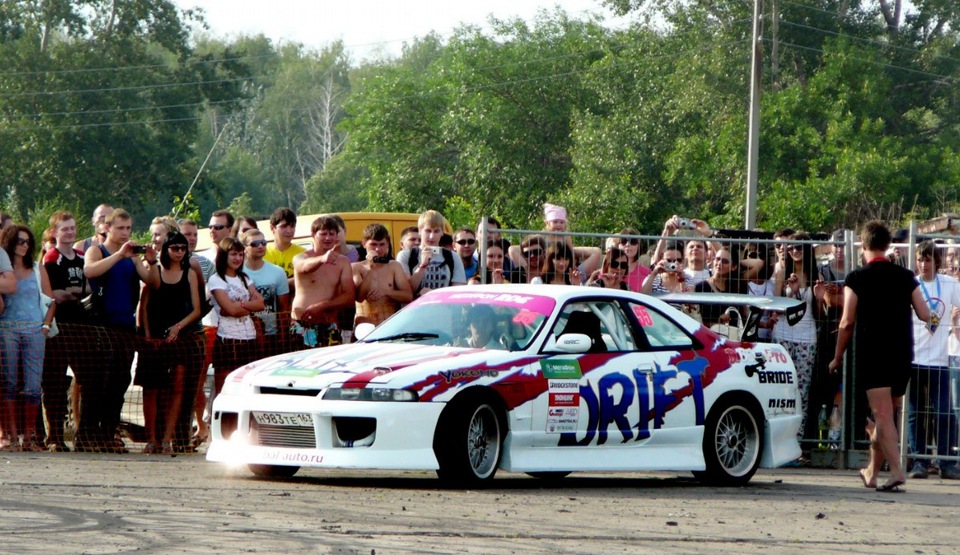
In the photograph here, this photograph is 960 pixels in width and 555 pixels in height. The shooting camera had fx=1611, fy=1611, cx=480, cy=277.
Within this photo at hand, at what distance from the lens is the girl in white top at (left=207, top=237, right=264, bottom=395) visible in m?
14.0

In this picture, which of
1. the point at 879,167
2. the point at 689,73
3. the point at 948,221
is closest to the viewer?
the point at 948,221

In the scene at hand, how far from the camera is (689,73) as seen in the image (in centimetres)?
5675

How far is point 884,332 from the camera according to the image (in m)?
12.2

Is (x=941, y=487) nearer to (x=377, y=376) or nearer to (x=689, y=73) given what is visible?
(x=377, y=376)

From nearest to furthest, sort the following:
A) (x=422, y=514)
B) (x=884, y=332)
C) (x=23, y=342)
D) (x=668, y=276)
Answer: (x=422, y=514)
(x=884, y=332)
(x=23, y=342)
(x=668, y=276)

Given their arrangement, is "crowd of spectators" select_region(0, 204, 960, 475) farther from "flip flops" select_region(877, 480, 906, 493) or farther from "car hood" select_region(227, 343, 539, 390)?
"car hood" select_region(227, 343, 539, 390)

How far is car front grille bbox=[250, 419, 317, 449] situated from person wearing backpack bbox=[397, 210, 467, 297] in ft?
11.8

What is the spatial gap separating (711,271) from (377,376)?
554 centimetres

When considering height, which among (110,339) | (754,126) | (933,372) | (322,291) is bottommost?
(933,372)

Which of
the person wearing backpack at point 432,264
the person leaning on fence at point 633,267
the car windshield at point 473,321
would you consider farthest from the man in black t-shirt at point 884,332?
the person wearing backpack at point 432,264

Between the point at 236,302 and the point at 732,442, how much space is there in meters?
4.47

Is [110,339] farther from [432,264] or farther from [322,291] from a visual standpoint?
[432,264]

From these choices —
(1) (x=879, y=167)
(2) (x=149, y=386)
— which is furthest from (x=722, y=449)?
(1) (x=879, y=167)

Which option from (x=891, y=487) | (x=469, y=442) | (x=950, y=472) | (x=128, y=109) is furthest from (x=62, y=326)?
(x=128, y=109)
